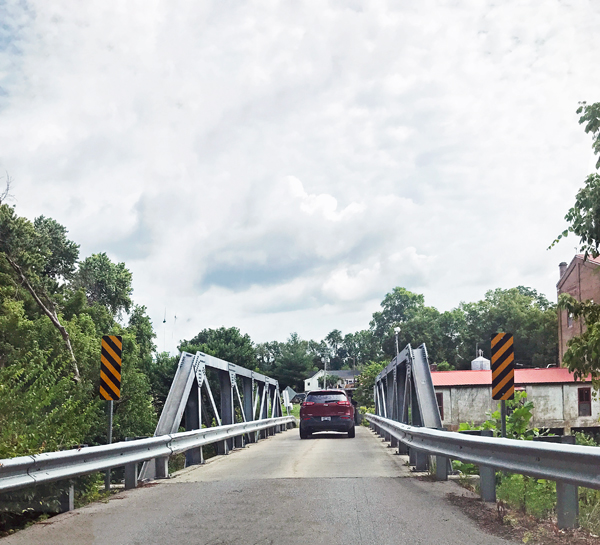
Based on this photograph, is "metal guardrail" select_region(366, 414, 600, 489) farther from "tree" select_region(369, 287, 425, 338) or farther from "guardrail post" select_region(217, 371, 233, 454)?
"tree" select_region(369, 287, 425, 338)

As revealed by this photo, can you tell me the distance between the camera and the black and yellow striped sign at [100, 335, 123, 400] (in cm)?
1117

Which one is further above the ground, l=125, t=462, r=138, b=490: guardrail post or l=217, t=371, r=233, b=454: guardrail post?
l=217, t=371, r=233, b=454: guardrail post

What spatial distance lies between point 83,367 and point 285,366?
7302cm

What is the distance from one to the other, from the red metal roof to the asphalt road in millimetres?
36997

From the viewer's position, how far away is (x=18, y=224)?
1481 inches

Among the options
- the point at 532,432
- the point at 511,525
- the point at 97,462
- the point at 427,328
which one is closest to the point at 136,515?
the point at 97,462

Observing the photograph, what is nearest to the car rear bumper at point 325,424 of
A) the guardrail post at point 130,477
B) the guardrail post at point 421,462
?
the guardrail post at point 421,462

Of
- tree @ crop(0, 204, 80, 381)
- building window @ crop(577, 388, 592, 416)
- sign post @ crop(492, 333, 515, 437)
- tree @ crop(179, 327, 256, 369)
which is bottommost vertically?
building window @ crop(577, 388, 592, 416)

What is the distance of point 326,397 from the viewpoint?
2448cm

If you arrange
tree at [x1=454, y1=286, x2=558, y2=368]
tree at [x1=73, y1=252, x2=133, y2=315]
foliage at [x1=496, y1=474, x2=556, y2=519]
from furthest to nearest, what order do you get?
1. tree at [x1=454, y1=286, x2=558, y2=368]
2. tree at [x1=73, y1=252, x2=133, y2=315]
3. foliage at [x1=496, y1=474, x2=556, y2=519]

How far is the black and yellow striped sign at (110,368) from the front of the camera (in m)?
11.2

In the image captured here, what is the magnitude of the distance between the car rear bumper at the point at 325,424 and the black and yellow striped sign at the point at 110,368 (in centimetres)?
1368

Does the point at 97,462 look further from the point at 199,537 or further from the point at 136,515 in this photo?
the point at 199,537

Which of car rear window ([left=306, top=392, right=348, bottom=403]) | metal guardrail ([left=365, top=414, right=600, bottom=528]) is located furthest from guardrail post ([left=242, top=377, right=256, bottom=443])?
metal guardrail ([left=365, top=414, right=600, bottom=528])
